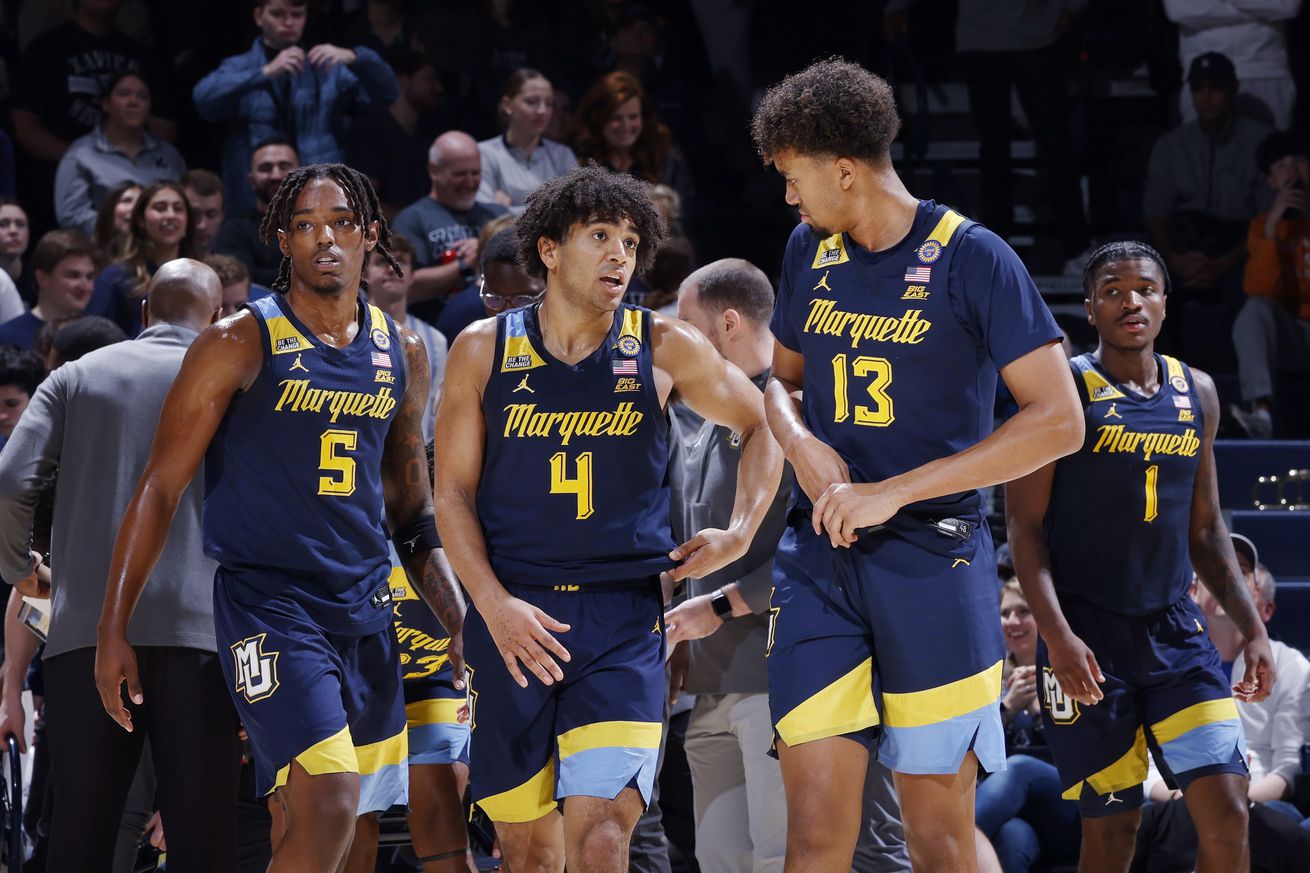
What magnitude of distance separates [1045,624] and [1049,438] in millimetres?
1328

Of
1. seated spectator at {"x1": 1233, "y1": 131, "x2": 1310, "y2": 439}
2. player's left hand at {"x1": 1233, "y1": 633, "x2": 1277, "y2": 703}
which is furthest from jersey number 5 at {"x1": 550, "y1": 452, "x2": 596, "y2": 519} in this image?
seated spectator at {"x1": 1233, "y1": 131, "x2": 1310, "y2": 439}

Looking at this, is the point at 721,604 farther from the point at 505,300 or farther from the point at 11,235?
the point at 11,235

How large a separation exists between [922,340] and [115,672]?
2.20 meters

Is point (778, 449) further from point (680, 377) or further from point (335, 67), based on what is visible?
point (335, 67)

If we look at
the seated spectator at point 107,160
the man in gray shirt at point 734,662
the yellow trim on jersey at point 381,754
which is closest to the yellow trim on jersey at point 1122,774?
the man in gray shirt at point 734,662

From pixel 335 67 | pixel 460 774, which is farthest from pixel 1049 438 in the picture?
pixel 335 67

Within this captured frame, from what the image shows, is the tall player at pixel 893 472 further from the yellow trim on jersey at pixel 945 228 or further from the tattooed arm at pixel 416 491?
the tattooed arm at pixel 416 491

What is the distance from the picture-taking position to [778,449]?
4.40 m

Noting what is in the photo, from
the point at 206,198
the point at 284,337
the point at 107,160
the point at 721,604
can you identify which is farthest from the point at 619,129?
the point at 284,337

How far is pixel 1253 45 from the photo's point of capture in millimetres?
10375

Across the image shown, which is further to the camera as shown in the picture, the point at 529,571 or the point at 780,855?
the point at 780,855

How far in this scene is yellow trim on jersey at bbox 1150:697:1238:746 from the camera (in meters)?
4.91

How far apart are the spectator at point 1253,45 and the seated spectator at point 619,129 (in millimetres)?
3762

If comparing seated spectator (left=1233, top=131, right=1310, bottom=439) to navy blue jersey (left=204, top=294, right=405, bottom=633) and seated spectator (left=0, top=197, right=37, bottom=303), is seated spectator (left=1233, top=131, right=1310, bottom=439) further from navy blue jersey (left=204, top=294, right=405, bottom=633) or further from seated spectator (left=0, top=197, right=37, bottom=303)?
seated spectator (left=0, top=197, right=37, bottom=303)
